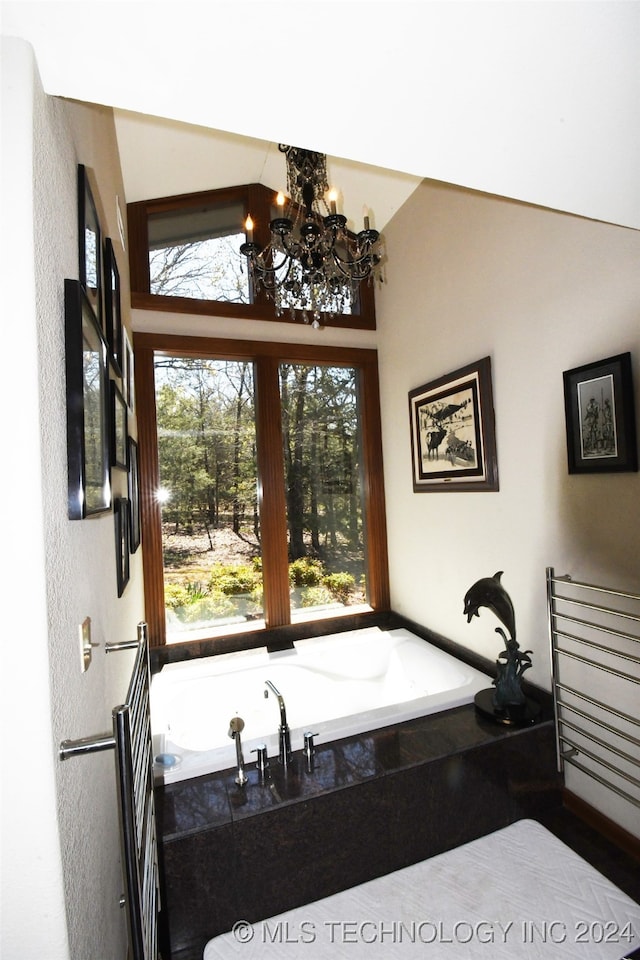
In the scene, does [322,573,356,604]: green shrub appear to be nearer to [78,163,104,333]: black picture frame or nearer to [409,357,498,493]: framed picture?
[409,357,498,493]: framed picture

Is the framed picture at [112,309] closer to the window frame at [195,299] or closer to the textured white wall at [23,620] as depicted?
the textured white wall at [23,620]

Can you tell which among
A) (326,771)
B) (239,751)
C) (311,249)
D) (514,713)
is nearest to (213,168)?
(311,249)

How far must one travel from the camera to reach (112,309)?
1551mm

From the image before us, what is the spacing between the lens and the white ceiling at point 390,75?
69 cm

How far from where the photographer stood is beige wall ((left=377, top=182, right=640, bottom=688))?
1772 mm

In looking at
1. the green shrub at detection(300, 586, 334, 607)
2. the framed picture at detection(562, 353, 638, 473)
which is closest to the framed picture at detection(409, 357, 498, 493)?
the framed picture at detection(562, 353, 638, 473)

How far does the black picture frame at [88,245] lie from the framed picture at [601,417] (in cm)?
176

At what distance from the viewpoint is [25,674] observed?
642 mm

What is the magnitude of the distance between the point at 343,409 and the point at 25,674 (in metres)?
3.08

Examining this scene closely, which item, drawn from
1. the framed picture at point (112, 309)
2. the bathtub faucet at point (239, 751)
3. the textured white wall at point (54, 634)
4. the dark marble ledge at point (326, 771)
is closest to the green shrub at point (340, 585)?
the dark marble ledge at point (326, 771)

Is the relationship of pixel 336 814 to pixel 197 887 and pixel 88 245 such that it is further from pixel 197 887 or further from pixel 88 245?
pixel 88 245

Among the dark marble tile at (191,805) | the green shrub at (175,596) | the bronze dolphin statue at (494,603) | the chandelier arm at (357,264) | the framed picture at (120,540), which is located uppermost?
the chandelier arm at (357,264)

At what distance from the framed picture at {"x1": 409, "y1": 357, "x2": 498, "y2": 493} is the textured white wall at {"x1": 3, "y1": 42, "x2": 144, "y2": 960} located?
2005 mm

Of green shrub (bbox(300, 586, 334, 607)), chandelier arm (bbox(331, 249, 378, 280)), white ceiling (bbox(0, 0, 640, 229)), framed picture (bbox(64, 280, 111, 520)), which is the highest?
chandelier arm (bbox(331, 249, 378, 280))
